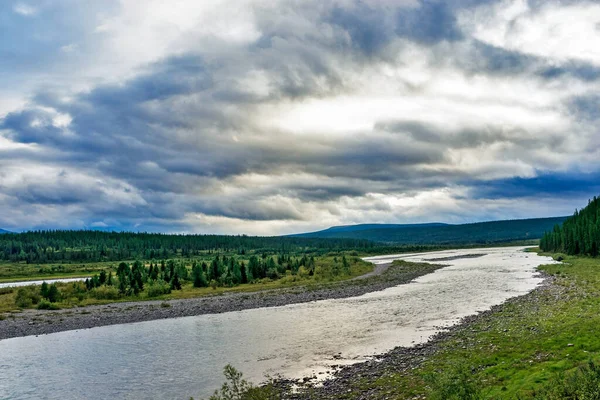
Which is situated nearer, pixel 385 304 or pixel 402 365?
pixel 402 365

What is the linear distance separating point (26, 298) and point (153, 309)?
22.4 meters

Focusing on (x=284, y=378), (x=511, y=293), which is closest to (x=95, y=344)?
(x=284, y=378)

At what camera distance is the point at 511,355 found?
2400cm

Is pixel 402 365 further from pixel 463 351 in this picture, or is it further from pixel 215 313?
pixel 215 313

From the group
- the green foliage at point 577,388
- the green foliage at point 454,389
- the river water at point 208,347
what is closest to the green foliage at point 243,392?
the river water at point 208,347

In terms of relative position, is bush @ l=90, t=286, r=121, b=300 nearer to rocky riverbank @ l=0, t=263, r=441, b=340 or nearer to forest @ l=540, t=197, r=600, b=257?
rocky riverbank @ l=0, t=263, r=441, b=340

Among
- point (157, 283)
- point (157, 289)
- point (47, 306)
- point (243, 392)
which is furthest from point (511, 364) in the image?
point (157, 283)

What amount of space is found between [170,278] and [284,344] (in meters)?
61.6

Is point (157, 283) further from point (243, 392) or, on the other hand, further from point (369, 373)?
point (243, 392)

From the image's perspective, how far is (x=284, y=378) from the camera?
26172 millimetres

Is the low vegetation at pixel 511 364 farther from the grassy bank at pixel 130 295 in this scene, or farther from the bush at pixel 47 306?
the bush at pixel 47 306

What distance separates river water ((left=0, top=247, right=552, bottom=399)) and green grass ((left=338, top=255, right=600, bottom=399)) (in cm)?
524

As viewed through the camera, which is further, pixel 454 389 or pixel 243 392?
pixel 243 392

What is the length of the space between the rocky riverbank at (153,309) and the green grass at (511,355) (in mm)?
Answer: 34975
